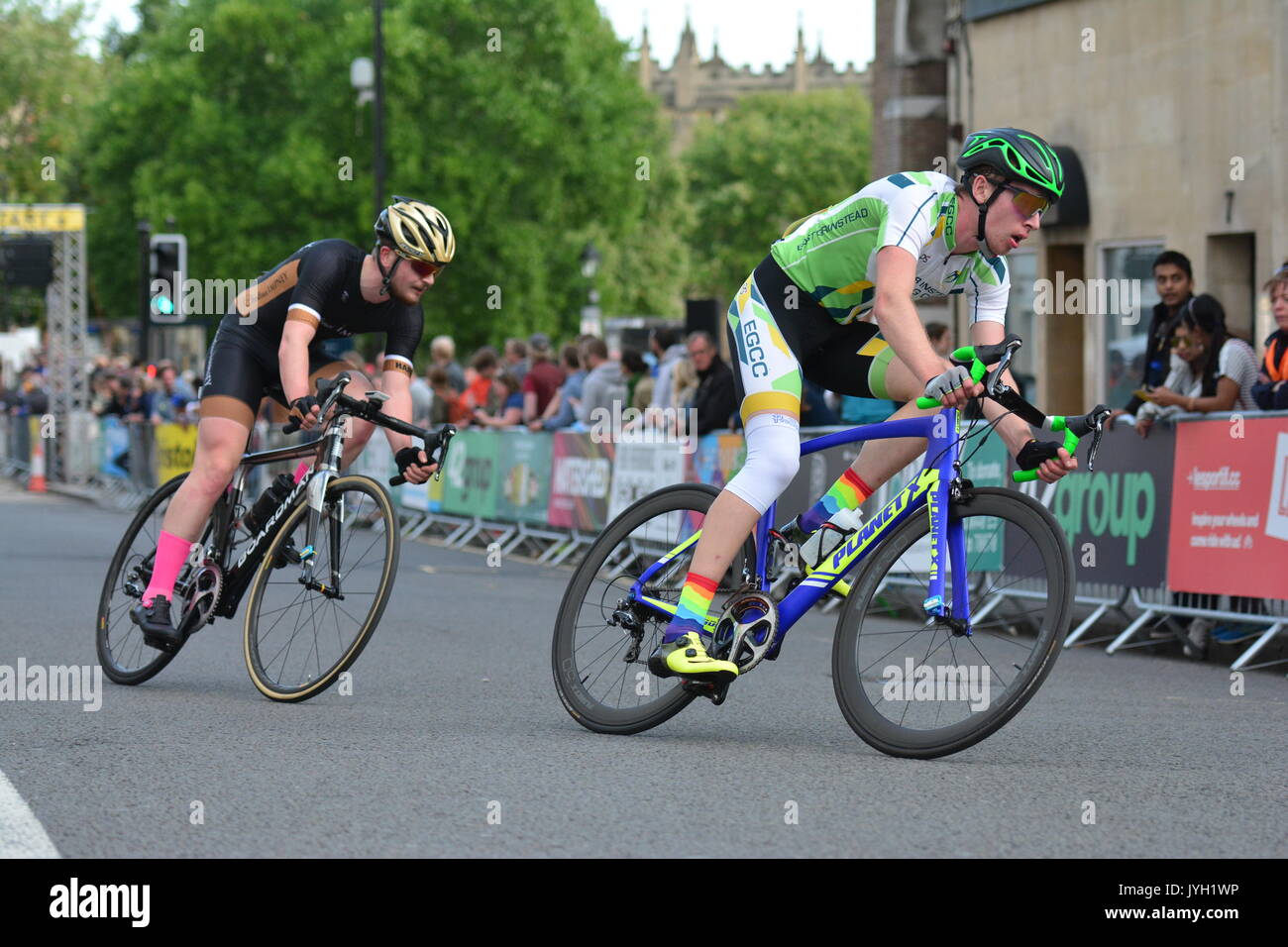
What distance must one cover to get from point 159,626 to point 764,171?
8799 centimetres

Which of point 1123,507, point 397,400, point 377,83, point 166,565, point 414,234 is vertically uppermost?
point 377,83

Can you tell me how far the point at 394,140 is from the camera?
174 feet

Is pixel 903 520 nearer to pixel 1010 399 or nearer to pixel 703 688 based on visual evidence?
pixel 1010 399

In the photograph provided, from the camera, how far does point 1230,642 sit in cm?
1077

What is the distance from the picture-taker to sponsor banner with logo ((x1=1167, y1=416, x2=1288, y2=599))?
10.1 meters

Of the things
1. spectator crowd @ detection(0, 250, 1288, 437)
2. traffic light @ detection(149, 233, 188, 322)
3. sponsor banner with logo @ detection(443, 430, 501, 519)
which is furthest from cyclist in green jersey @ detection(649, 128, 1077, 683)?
traffic light @ detection(149, 233, 188, 322)

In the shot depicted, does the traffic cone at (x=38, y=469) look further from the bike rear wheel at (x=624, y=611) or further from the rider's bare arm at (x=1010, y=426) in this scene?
the rider's bare arm at (x=1010, y=426)

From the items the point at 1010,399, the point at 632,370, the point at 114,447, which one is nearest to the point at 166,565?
the point at 1010,399

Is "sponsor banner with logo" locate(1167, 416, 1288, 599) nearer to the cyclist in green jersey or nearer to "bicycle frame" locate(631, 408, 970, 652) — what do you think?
the cyclist in green jersey

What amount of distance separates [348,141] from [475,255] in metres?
4.55

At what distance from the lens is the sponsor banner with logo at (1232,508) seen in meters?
10.1

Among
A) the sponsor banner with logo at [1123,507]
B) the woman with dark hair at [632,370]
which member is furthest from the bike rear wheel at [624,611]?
the woman with dark hair at [632,370]

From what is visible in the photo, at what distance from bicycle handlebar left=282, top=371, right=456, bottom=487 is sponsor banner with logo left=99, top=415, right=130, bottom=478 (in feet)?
71.2
